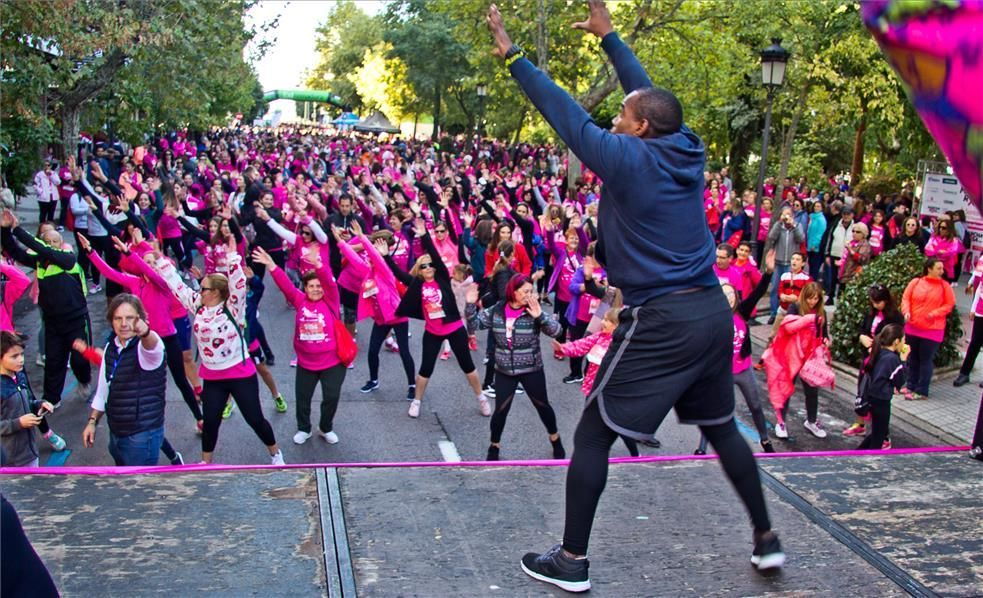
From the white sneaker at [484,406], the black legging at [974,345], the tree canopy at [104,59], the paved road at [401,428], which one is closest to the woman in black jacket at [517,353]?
the paved road at [401,428]

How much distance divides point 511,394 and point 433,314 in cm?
166

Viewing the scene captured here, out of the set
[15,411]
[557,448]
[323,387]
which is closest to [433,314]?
[323,387]

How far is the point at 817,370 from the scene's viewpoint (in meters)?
8.12

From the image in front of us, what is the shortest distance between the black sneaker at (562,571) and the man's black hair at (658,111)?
60.0 inches

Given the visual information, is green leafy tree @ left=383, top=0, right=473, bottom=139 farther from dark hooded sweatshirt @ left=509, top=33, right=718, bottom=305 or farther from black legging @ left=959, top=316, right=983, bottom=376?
dark hooded sweatshirt @ left=509, top=33, right=718, bottom=305

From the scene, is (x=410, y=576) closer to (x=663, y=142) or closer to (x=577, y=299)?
(x=663, y=142)

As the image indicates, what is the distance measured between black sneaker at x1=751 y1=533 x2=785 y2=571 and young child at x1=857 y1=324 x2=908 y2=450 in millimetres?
4491

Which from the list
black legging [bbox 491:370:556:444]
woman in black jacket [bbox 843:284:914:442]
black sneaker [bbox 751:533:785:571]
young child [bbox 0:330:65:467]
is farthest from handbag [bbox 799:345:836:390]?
young child [bbox 0:330:65:467]

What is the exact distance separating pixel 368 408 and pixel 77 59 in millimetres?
8542

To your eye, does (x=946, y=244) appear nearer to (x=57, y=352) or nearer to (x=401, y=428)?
(x=401, y=428)

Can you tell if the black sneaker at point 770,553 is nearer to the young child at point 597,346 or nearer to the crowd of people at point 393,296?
the crowd of people at point 393,296

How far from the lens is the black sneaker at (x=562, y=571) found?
3168 mm

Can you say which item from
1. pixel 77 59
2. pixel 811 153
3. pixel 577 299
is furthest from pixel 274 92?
pixel 577 299

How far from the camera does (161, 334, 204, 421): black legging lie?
25.2ft
